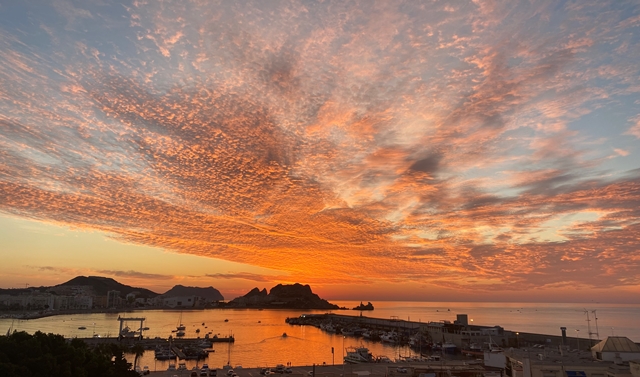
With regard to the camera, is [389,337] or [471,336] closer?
[471,336]

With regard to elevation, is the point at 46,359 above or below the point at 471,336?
above

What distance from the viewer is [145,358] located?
79812 millimetres

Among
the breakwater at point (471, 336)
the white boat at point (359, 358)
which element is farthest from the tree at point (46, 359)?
the breakwater at point (471, 336)

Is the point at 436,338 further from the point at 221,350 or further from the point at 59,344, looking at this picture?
the point at 59,344

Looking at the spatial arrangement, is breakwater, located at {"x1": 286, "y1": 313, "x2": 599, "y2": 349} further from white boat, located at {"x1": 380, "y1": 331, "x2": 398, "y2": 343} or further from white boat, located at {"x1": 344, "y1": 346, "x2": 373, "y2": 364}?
white boat, located at {"x1": 344, "y1": 346, "x2": 373, "y2": 364}

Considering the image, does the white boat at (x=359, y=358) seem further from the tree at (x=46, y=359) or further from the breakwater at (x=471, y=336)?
the tree at (x=46, y=359)

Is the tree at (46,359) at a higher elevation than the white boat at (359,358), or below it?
higher

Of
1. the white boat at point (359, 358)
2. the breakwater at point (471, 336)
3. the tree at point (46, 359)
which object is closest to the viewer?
the tree at point (46, 359)

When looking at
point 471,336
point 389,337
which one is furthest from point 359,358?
point 389,337

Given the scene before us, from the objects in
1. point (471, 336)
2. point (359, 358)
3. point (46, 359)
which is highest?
point (46, 359)

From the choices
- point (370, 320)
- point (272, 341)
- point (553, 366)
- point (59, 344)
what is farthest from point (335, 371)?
point (370, 320)

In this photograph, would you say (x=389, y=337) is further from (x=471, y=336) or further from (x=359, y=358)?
(x=359, y=358)

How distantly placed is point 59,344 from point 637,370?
125 ft

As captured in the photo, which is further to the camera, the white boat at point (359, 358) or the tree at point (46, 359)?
the white boat at point (359, 358)
